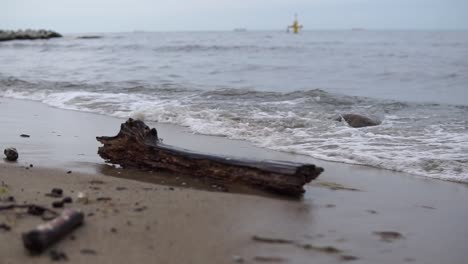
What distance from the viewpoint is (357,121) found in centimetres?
774

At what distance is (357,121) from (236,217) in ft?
15.6

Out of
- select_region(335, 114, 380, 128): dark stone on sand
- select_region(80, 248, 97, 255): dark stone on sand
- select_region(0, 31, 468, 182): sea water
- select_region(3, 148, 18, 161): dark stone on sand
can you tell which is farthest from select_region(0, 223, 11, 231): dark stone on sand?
select_region(335, 114, 380, 128): dark stone on sand

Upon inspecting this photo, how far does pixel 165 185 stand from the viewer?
4195 millimetres

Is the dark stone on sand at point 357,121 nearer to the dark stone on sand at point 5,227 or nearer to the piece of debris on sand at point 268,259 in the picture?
the piece of debris on sand at point 268,259

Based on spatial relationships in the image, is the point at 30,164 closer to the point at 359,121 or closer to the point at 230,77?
the point at 359,121

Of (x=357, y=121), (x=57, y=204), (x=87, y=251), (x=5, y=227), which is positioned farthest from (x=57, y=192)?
(x=357, y=121)

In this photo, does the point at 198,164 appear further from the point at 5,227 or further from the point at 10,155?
the point at 10,155

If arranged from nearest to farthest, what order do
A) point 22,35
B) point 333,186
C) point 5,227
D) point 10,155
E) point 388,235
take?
point 5,227 → point 388,235 → point 333,186 → point 10,155 → point 22,35

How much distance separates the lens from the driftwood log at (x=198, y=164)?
13.0 ft

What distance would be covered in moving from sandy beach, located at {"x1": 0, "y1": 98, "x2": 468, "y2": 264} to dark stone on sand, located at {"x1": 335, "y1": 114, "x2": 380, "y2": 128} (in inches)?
94.7

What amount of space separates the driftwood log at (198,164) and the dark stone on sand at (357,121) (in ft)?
12.7

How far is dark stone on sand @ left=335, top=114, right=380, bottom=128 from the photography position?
25.1 feet

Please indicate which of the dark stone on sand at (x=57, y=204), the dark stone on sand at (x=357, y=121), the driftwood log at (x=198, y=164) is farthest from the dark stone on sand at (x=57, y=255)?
the dark stone on sand at (x=357, y=121)

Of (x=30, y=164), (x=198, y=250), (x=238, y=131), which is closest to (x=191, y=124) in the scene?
(x=238, y=131)
